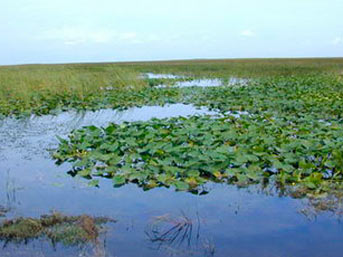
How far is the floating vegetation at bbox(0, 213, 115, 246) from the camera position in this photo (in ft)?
11.9

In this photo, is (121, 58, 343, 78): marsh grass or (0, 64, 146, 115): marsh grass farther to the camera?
(121, 58, 343, 78): marsh grass

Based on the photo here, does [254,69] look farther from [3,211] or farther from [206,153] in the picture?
[3,211]

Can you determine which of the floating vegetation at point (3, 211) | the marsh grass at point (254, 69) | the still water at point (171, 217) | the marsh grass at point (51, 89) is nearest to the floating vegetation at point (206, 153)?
the still water at point (171, 217)

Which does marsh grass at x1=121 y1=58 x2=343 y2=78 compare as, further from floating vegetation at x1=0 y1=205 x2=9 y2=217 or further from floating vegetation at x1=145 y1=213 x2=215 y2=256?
floating vegetation at x1=0 y1=205 x2=9 y2=217

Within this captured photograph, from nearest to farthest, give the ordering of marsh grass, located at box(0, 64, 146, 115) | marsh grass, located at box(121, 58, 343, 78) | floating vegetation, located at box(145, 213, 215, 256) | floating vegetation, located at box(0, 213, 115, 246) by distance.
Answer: floating vegetation, located at box(145, 213, 215, 256)
floating vegetation, located at box(0, 213, 115, 246)
marsh grass, located at box(0, 64, 146, 115)
marsh grass, located at box(121, 58, 343, 78)

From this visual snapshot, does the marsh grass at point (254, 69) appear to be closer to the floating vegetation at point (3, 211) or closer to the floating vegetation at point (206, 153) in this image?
the floating vegetation at point (206, 153)

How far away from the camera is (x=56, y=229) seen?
383 cm

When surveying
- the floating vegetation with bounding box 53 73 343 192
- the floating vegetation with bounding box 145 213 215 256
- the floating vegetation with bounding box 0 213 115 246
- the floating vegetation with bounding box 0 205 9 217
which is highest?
the floating vegetation with bounding box 53 73 343 192

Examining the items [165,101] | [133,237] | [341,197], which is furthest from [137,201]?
[165,101]

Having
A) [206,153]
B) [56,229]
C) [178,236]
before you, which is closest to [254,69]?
[206,153]

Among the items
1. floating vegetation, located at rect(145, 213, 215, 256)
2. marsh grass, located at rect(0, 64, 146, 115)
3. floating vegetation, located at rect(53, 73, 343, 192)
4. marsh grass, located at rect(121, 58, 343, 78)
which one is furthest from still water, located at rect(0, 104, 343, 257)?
marsh grass, located at rect(121, 58, 343, 78)

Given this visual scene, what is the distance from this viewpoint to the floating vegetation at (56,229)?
11.9 ft

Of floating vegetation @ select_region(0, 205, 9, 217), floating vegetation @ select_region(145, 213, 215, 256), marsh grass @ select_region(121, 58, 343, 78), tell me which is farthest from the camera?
marsh grass @ select_region(121, 58, 343, 78)

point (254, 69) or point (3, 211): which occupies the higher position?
point (254, 69)
